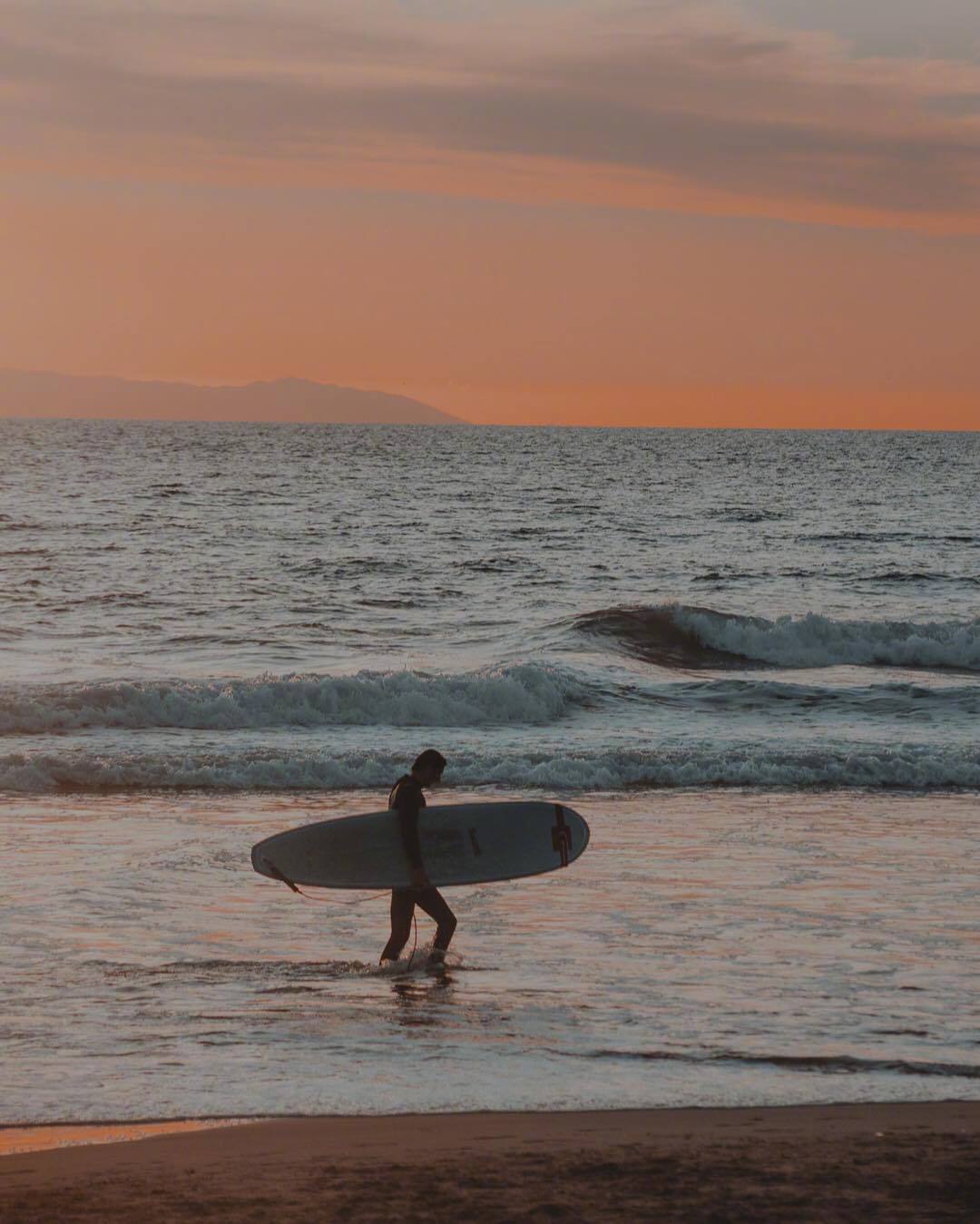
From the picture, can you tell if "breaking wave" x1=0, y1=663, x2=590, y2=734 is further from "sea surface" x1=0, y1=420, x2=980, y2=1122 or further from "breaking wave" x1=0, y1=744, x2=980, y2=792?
"breaking wave" x1=0, y1=744, x2=980, y2=792

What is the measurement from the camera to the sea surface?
777 cm

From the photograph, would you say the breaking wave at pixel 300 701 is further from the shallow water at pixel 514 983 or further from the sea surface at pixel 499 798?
the shallow water at pixel 514 983

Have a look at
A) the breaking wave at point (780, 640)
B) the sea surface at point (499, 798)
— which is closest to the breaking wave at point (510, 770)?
the sea surface at point (499, 798)

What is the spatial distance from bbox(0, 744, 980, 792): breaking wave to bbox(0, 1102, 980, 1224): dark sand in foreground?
10970 mm

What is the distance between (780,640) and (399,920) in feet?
74.0

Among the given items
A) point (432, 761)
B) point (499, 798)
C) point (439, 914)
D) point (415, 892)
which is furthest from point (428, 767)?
point (499, 798)

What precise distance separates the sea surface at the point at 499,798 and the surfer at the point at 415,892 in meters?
0.26

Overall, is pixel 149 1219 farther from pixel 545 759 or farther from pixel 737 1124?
pixel 545 759

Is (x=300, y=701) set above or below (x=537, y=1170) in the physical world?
below

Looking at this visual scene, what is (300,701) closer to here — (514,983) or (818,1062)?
(514,983)

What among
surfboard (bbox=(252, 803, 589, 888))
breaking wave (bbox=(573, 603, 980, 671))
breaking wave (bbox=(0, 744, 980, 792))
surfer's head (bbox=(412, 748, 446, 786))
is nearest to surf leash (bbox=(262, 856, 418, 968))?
surfboard (bbox=(252, 803, 589, 888))

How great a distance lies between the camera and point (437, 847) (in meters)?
10.8

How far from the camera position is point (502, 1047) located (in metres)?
7.93

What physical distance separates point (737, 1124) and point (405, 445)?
13431 cm
